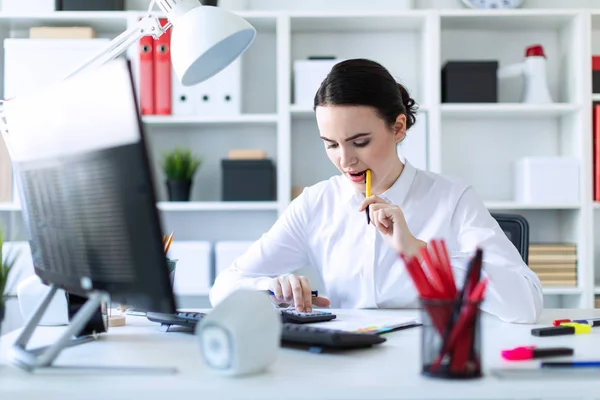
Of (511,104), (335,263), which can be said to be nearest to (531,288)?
(335,263)

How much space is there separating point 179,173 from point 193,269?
41 cm

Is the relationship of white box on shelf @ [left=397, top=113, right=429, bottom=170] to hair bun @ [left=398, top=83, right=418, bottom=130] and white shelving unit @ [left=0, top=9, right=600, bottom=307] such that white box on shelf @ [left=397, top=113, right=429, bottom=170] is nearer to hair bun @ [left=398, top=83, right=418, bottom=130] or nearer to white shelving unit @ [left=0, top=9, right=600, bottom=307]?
white shelving unit @ [left=0, top=9, right=600, bottom=307]

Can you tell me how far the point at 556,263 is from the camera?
117 inches

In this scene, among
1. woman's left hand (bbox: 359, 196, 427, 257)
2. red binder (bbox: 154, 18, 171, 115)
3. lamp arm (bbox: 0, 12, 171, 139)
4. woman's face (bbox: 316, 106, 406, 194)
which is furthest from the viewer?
red binder (bbox: 154, 18, 171, 115)

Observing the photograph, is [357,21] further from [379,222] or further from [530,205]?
[379,222]

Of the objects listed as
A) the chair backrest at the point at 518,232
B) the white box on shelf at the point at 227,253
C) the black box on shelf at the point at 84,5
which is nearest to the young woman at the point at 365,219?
the chair backrest at the point at 518,232

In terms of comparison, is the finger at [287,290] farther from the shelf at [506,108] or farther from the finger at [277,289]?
the shelf at [506,108]

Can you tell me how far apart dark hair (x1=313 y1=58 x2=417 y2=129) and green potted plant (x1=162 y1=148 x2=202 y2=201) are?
4.56 ft

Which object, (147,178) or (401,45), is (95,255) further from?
(401,45)

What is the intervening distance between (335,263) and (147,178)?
3.56ft

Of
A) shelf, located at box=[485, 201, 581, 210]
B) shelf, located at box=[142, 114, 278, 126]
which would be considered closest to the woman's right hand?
shelf, located at box=[142, 114, 278, 126]

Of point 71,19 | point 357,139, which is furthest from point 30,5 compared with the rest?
point 357,139

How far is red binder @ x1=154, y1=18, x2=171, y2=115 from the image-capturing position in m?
2.94

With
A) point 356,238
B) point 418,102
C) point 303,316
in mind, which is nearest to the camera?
point 303,316
